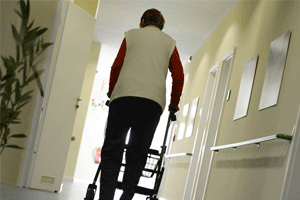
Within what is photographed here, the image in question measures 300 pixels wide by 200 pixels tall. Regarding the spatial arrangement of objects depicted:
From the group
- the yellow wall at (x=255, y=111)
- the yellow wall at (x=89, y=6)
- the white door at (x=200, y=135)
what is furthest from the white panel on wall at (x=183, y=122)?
the yellow wall at (x=89, y=6)

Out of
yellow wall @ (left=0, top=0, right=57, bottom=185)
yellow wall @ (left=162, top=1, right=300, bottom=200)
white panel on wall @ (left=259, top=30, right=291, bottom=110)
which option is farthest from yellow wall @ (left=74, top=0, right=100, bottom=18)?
yellow wall @ (left=0, top=0, right=57, bottom=185)

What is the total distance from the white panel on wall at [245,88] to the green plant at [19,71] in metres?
3.06

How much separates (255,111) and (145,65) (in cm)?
149

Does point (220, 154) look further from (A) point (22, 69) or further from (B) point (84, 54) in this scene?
(A) point (22, 69)

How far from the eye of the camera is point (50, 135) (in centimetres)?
484

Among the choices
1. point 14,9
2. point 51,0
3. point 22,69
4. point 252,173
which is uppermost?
point 51,0

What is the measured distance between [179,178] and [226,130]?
8.59 ft

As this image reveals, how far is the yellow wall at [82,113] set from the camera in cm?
875

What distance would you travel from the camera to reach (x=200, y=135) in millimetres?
6695

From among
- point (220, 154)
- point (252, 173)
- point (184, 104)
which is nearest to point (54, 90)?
point (220, 154)

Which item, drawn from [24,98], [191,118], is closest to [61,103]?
[191,118]

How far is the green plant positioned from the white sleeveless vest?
133 centimetres

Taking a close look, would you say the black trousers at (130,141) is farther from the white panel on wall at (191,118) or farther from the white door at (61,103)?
the white panel on wall at (191,118)

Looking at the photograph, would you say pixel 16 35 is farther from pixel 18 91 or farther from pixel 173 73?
pixel 173 73
